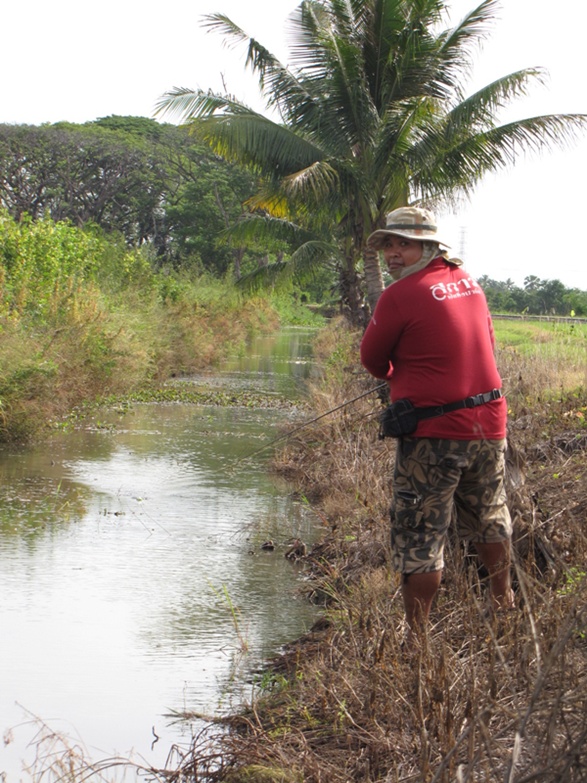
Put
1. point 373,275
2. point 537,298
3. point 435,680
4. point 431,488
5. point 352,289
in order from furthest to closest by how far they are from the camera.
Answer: point 537,298 → point 352,289 → point 373,275 → point 431,488 → point 435,680

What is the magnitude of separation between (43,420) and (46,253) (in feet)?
17.8

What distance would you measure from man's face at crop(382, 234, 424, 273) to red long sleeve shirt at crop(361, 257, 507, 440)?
0.30 ft

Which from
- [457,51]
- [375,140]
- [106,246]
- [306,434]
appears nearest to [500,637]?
[306,434]

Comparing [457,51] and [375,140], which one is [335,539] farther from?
[457,51]

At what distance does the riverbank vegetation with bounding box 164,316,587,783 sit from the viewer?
273 cm

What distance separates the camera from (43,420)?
12703 millimetres

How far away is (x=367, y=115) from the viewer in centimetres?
1648

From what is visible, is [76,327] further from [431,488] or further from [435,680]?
[435,680]

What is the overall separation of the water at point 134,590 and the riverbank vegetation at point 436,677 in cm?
34

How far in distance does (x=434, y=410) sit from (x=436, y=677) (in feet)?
4.32

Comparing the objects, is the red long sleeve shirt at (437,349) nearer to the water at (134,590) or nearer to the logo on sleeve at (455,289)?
the logo on sleeve at (455,289)

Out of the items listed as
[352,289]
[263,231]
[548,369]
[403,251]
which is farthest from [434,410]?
[263,231]

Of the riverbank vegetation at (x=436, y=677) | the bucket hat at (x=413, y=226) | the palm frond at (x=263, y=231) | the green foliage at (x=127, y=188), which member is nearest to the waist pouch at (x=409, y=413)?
the riverbank vegetation at (x=436, y=677)

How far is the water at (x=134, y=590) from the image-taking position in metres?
4.95
